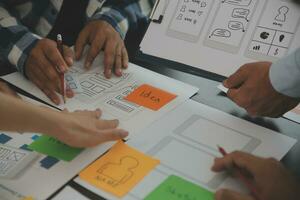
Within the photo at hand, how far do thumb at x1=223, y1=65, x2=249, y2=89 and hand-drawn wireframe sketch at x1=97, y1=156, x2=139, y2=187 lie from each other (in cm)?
30

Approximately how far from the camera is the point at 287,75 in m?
0.75

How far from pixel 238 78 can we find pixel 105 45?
360 millimetres

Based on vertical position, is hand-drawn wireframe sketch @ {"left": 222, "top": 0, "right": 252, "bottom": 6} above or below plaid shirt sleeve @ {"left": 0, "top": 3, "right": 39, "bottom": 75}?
above

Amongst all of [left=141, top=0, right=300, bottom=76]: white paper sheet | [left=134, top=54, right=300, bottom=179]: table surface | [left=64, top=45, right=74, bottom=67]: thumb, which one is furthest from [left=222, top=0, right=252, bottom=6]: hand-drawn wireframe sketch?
[left=64, top=45, right=74, bottom=67]: thumb

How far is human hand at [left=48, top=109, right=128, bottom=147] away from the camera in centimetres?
65

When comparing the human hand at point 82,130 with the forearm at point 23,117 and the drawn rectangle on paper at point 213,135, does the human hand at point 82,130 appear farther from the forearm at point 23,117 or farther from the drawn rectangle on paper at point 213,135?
the drawn rectangle on paper at point 213,135

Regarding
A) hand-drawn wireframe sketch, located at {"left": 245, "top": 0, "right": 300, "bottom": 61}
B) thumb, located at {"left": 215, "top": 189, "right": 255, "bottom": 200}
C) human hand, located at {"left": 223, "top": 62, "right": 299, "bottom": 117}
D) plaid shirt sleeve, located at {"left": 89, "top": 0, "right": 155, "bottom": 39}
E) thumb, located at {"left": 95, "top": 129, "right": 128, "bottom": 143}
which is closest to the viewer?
thumb, located at {"left": 215, "top": 189, "right": 255, "bottom": 200}

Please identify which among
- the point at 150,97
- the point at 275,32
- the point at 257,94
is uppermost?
the point at 275,32

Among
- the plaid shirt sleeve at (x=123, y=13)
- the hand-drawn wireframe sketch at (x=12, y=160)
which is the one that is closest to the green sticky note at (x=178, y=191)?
the hand-drawn wireframe sketch at (x=12, y=160)

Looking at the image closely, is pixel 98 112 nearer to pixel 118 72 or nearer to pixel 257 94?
pixel 118 72

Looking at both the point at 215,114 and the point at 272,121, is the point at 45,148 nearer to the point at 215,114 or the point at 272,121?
the point at 215,114

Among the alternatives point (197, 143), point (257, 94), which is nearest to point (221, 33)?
point (257, 94)

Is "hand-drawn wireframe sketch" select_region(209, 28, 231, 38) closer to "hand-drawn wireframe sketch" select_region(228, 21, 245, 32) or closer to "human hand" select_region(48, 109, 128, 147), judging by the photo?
Result: "hand-drawn wireframe sketch" select_region(228, 21, 245, 32)

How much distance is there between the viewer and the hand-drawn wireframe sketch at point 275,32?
91cm
